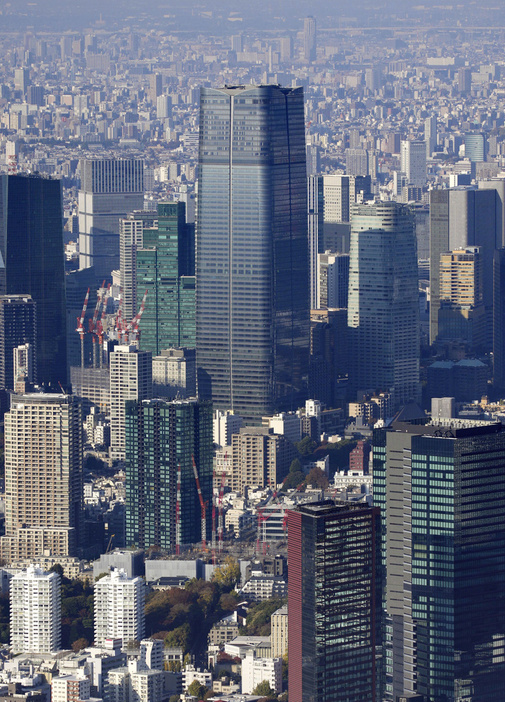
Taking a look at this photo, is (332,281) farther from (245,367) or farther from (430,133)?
(430,133)

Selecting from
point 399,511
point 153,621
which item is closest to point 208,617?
point 153,621

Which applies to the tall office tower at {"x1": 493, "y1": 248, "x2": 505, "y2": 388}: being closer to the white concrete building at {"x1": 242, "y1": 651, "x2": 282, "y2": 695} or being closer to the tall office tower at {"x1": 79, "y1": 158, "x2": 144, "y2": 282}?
the tall office tower at {"x1": 79, "y1": 158, "x2": 144, "y2": 282}

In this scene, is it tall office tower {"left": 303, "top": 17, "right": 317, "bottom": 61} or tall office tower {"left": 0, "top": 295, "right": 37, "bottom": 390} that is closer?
tall office tower {"left": 0, "top": 295, "right": 37, "bottom": 390}

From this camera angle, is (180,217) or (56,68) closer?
(180,217)

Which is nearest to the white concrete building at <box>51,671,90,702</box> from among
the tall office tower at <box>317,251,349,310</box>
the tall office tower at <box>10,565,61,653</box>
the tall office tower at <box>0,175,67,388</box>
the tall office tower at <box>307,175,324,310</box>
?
the tall office tower at <box>10,565,61,653</box>

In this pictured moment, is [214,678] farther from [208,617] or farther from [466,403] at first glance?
[466,403]

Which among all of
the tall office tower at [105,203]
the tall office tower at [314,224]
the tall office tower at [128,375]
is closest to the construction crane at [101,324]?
the tall office tower at [128,375]
